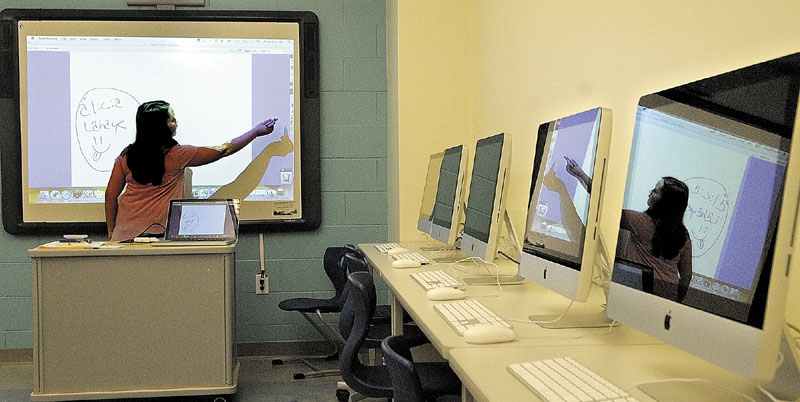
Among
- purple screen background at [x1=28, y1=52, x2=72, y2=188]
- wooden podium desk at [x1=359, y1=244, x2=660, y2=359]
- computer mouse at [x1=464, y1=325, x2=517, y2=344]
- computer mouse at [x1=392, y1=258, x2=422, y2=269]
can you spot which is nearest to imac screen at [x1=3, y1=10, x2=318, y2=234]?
purple screen background at [x1=28, y1=52, x2=72, y2=188]

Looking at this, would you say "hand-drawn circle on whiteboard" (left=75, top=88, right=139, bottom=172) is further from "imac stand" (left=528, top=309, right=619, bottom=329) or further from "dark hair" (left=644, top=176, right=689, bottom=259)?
"dark hair" (left=644, top=176, right=689, bottom=259)

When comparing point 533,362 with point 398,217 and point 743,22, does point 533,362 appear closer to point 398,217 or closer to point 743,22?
point 743,22

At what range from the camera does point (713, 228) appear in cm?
132

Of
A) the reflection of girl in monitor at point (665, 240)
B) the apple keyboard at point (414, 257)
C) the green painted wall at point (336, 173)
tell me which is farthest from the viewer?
the green painted wall at point (336, 173)

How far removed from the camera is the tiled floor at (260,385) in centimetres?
408

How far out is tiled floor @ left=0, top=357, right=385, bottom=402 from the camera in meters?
4.08

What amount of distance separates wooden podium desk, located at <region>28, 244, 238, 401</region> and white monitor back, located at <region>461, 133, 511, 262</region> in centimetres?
136

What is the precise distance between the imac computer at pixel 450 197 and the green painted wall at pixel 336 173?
1410mm

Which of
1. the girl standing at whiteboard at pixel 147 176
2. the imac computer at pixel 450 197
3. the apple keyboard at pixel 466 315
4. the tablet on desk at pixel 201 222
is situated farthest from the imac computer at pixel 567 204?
the girl standing at whiteboard at pixel 147 176

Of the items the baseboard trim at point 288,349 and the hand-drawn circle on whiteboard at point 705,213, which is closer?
the hand-drawn circle on whiteboard at point 705,213

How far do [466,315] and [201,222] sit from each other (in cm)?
220

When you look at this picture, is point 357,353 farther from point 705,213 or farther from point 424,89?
point 424,89

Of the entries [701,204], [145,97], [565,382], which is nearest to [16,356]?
[145,97]

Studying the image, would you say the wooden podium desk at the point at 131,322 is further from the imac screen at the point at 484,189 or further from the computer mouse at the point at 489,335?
the computer mouse at the point at 489,335
